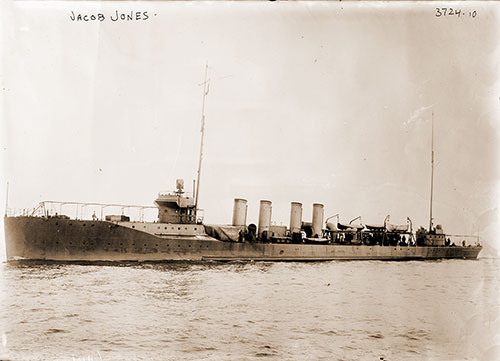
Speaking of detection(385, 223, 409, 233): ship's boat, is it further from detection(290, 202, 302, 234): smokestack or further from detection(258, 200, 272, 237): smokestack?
detection(258, 200, 272, 237): smokestack

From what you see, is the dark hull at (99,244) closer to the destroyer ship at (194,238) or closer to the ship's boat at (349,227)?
the destroyer ship at (194,238)

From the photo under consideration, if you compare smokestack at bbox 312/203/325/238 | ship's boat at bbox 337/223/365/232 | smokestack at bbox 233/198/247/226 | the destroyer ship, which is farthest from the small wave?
ship's boat at bbox 337/223/365/232

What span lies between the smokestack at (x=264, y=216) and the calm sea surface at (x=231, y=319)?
11.6 m

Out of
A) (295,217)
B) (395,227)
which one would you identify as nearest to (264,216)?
(295,217)

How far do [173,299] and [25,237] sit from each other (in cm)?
1199

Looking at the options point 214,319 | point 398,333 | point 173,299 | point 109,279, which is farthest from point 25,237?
point 398,333

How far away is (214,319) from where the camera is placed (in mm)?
10969

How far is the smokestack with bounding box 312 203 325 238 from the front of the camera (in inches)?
1249

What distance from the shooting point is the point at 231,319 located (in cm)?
1098

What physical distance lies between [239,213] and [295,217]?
5005 mm

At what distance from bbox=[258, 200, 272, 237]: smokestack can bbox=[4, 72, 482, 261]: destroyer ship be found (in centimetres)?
7

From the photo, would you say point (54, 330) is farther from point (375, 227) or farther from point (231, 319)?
point (375, 227)

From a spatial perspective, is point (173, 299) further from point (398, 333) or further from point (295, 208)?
point (295, 208)

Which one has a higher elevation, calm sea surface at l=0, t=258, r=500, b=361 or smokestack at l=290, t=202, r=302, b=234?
smokestack at l=290, t=202, r=302, b=234
